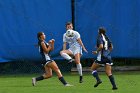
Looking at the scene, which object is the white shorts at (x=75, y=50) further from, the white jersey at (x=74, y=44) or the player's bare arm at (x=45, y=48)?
the player's bare arm at (x=45, y=48)

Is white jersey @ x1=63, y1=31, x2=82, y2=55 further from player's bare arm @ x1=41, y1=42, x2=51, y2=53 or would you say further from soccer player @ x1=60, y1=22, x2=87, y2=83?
player's bare arm @ x1=41, y1=42, x2=51, y2=53

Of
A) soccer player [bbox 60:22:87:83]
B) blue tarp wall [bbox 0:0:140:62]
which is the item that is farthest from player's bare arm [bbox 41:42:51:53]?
blue tarp wall [bbox 0:0:140:62]

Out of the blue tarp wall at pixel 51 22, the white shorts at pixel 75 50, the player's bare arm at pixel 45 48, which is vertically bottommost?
the player's bare arm at pixel 45 48

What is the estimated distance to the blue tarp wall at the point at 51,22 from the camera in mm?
17594

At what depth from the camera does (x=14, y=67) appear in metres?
18.4

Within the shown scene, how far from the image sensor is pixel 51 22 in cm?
1766

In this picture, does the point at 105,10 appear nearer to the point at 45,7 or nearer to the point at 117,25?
the point at 117,25

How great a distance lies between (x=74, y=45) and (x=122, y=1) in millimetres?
3656

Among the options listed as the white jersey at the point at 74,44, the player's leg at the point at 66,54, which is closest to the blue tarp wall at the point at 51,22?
the white jersey at the point at 74,44

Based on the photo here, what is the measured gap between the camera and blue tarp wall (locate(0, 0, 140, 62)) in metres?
17.6

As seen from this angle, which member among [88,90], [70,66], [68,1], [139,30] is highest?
[68,1]

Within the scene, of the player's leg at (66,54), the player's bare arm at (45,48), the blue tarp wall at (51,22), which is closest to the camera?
the player's bare arm at (45,48)

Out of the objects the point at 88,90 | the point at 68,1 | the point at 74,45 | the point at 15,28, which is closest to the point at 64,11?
the point at 68,1

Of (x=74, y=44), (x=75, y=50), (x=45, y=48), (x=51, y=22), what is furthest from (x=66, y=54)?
(x=51, y=22)
